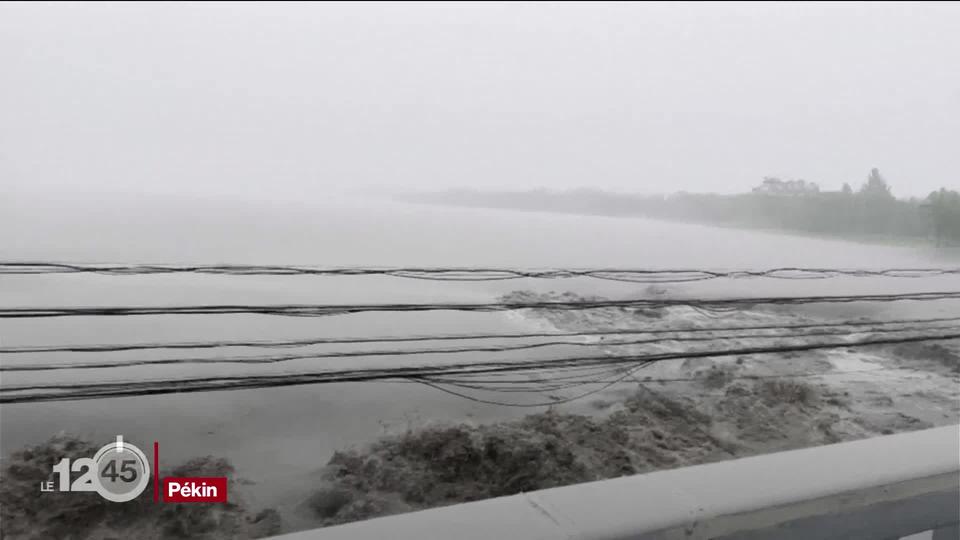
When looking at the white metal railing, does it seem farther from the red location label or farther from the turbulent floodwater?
the turbulent floodwater

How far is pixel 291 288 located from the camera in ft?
14.9

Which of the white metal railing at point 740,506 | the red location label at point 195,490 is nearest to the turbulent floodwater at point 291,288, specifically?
the red location label at point 195,490

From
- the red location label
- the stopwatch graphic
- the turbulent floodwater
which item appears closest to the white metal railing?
the stopwatch graphic

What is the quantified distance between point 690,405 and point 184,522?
4.44m

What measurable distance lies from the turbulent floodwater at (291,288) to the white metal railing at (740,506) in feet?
8.51

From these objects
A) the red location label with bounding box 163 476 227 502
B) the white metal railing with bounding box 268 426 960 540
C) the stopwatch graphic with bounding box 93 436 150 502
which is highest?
the white metal railing with bounding box 268 426 960 540

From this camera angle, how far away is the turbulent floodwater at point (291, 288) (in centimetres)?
378

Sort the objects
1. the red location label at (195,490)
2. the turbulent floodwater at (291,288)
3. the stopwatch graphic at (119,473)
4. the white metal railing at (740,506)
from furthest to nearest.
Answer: the turbulent floodwater at (291,288), the red location label at (195,490), the stopwatch graphic at (119,473), the white metal railing at (740,506)

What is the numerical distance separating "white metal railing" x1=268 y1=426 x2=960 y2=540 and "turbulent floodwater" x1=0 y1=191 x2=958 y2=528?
260cm

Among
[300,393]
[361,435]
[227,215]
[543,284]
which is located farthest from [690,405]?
[227,215]

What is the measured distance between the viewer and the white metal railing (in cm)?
141

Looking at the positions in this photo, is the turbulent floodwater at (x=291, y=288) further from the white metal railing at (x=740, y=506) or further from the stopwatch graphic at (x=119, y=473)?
the white metal railing at (x=740, y=506)

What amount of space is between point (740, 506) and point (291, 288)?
12.2 feet

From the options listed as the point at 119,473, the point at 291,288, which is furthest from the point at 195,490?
the point at 291,288
